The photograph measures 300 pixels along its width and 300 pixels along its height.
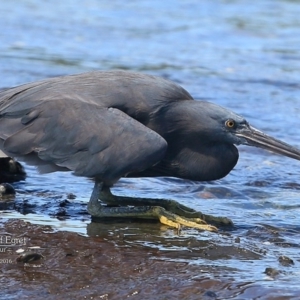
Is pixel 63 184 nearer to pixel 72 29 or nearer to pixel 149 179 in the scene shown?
pixel 149 179

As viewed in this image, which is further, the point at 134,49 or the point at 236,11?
the point at 236,11

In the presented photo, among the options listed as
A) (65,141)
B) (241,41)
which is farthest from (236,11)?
(65,141)

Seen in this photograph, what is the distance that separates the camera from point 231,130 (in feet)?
22.2

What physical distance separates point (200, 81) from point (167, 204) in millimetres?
6003

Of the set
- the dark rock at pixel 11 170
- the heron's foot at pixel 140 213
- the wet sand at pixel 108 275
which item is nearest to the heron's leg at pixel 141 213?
the heron's foot at pixel 140 213

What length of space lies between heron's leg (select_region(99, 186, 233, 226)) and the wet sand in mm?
682

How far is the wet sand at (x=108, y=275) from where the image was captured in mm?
5168

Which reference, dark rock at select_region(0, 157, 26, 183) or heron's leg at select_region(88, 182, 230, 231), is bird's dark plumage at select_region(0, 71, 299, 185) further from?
dark rock at select_region(0, 157, 26, 183)

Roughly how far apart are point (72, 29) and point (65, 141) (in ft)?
33.7

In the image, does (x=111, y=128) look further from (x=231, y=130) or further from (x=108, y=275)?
(x=108, y=275)

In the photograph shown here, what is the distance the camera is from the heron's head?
266 inches

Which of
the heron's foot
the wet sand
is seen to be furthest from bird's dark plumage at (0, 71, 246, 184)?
the wet sand

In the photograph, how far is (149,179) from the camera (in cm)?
807

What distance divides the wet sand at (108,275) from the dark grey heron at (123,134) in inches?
24.0
